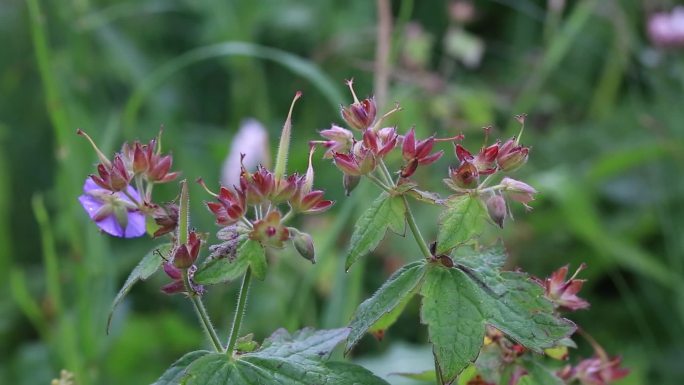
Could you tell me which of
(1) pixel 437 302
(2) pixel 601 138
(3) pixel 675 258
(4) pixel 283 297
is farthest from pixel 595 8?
(1) pixel 437 302

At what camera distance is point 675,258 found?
2.05 m

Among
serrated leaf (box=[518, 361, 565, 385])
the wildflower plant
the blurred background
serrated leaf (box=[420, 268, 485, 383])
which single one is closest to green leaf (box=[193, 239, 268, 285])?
the wildflower plant

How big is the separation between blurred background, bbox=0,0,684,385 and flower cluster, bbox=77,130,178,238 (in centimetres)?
81

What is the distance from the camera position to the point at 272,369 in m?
0.72

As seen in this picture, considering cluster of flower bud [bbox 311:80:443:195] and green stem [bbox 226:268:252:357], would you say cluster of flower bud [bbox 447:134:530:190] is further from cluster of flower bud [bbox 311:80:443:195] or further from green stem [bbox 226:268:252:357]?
green stem [bbox 226:268:252:357]

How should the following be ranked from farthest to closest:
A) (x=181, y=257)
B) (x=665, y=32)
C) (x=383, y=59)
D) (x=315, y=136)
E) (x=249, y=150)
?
(x=315, y=136) → (x=665, y=32) → (x=249, y=150) → (x=383, y=59) → (x=181, y=257)

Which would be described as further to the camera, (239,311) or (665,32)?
(665,32)

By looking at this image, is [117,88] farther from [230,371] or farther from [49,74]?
[230,371]

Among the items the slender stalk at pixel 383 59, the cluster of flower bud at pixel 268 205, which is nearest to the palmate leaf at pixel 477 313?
the cluster of flower bud at pixel 268 205

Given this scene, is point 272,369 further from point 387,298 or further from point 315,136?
point 315,136

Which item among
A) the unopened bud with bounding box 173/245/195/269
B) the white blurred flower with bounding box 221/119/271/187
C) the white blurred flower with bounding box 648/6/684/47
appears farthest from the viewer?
the white blurred flower with bounding box 648/6/684/47

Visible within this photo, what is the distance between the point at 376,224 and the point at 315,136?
1.90m

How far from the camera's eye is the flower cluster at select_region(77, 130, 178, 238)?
75 cm

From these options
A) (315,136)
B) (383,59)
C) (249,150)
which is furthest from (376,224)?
(315,136)
